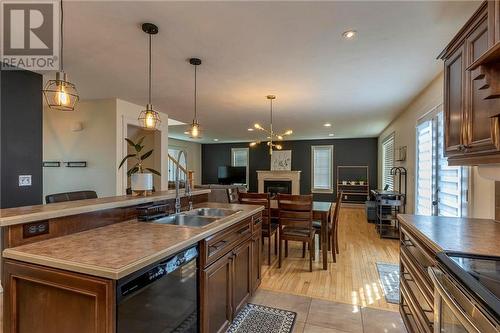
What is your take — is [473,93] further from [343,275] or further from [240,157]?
[240,157]

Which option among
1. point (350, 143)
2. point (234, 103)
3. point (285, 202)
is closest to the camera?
point (285, 202)

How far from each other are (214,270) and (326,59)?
228 cm

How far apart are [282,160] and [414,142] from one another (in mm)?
5940

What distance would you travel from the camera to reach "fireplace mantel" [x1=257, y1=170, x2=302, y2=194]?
29.9 feet

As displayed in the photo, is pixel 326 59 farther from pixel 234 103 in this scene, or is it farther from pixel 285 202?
pixel 234 103

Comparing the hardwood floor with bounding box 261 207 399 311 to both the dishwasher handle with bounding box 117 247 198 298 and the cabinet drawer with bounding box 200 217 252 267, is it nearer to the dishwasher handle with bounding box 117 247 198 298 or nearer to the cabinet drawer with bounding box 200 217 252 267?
the cabinet drawer with bounding box 200 217 252 267

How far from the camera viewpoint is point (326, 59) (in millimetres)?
2650

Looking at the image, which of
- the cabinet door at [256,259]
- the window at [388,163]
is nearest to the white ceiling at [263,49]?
the cabinet door at [256,259]

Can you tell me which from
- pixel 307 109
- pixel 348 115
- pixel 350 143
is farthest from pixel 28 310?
pixel 350 143

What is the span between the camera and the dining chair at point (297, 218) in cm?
338

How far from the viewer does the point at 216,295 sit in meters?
1.81

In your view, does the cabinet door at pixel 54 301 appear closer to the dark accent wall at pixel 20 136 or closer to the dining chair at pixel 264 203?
the dark accent wall at pixel 20 136

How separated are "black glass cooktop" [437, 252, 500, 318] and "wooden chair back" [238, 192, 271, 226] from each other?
2.46m

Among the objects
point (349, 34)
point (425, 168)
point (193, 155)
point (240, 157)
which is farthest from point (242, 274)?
point (193, 155)
